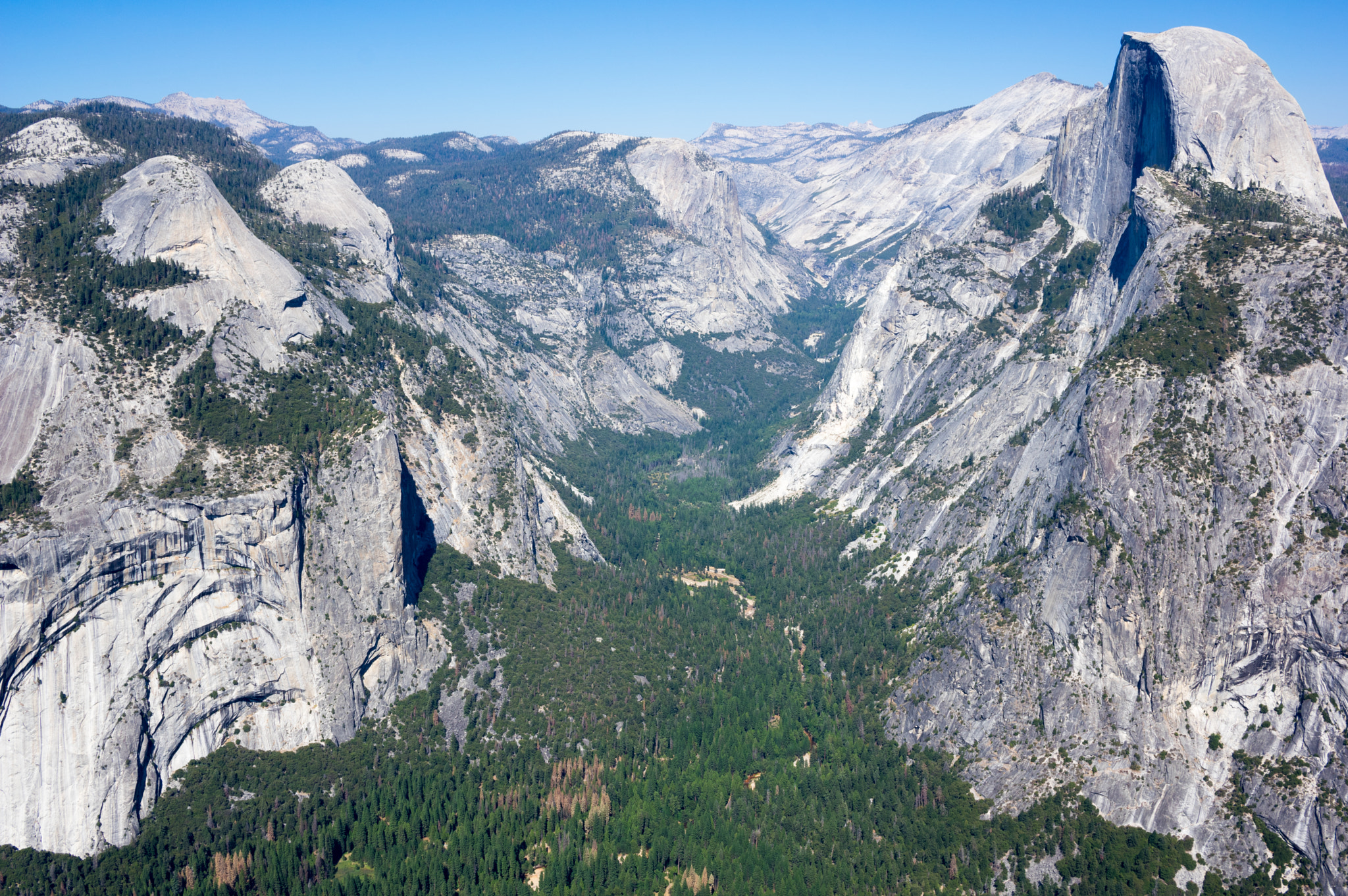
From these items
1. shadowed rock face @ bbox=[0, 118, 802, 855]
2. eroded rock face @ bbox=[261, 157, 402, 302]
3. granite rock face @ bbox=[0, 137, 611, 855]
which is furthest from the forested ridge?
eroded rock face @ bbox=[261, 157, 402, 302]

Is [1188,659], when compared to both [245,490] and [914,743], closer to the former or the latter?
[914,743]

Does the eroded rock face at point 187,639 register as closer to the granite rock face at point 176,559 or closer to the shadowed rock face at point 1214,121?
the granite rock face at point 176,559

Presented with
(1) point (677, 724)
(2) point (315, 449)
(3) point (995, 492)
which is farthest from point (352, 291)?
(3) point (995, 492)

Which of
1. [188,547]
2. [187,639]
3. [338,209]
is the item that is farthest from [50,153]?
[187,639]

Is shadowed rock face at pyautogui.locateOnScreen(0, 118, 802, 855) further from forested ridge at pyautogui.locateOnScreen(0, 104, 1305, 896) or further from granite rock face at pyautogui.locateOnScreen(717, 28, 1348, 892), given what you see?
granite rock face at pyautogui.locateOnScreen(717, 28, 1348, 892)

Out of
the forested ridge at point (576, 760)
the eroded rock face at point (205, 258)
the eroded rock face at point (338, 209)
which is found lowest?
the forested ridge at point (576, 760)

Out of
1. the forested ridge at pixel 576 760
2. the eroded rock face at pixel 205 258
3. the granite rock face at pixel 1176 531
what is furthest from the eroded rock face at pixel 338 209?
the granite rock face at pixel 1176 531

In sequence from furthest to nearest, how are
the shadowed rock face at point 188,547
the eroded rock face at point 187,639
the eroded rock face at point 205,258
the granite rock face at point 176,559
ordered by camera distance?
the eroded rock face at point 205,258 → the shadowed rock face at point 188,547 → the granite rock face at point 176,559 → the eroded rock face at point 187,639

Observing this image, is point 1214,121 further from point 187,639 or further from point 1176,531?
point 187,639

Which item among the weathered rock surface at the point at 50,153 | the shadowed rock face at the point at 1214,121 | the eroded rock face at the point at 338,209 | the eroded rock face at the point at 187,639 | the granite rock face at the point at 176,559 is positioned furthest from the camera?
the eroded rock face at the point at 338,209
